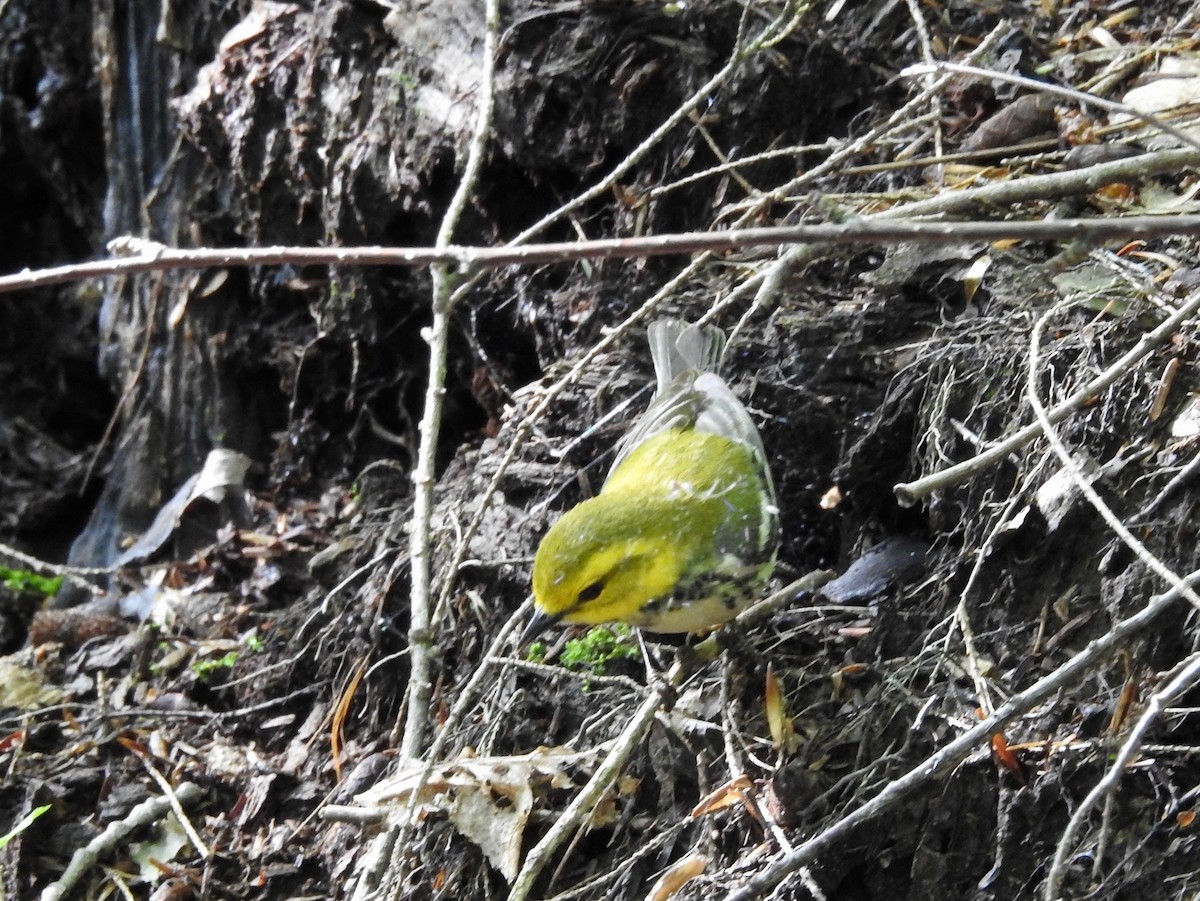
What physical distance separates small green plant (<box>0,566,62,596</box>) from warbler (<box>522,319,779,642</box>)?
2.52 metres

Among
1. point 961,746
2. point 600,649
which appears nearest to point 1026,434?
point 961,746

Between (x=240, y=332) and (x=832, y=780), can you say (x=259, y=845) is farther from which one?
(x=240, y=332)

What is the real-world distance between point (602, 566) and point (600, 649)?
46cm

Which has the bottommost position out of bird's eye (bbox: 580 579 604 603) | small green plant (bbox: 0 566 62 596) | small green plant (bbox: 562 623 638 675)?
small green plant (bbox: 562 623 638 675)

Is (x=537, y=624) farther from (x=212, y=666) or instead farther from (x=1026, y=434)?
(x=212, y=666)

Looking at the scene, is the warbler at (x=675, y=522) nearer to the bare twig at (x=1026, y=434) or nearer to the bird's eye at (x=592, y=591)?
the bird's eye at (x=592, y=591)

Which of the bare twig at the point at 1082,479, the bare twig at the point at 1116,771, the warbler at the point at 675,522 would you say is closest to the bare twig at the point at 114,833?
the warbler at the point at 675,522

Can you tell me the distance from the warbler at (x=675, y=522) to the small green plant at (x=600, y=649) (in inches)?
11.0

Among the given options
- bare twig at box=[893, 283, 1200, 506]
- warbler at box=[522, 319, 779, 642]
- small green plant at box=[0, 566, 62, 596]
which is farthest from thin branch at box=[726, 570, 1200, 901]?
small green plant at box=[0, 566, 62, 596]

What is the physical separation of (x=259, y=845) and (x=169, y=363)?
8.15 feet

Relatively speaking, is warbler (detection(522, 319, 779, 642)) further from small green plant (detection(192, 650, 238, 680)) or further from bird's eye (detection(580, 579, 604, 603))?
small green plant (detection(192, 650, 238, 680))

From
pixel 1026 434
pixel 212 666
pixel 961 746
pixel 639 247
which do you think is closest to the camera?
pixel 639 247

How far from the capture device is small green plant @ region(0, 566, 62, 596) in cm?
425

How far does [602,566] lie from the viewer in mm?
2512
